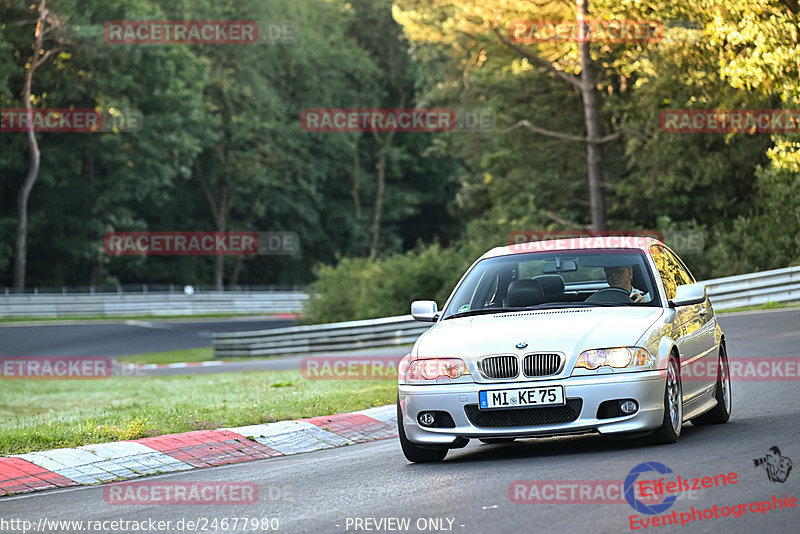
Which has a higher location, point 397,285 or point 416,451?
point 416,451

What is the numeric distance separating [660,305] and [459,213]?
206 feet

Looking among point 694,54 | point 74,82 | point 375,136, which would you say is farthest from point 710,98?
point 375,136

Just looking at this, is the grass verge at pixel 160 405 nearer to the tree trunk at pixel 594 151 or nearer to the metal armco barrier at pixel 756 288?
the metal armco barrier at pixel 756 288

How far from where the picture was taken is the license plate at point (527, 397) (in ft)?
27.5

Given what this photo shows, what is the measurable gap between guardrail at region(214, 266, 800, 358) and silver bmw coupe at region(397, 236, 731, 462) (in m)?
17.2

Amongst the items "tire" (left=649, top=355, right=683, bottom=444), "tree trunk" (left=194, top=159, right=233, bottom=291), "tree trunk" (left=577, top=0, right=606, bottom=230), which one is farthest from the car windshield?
"tree trunk" (left=194, top=159, right=233, bottom=291)

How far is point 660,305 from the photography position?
9516mm

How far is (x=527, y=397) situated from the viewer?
841 centimetres

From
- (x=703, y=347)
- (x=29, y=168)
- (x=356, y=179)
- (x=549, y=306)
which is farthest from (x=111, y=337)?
(x=356, y=179)

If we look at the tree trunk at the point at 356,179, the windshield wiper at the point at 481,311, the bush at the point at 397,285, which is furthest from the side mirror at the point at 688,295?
the tree trunk at the point at 356,179

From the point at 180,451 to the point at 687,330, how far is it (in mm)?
4261

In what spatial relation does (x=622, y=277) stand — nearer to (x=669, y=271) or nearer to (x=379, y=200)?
(x=669, y=271)

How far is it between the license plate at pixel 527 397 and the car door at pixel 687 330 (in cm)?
126

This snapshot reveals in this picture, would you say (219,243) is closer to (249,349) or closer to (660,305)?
(249,349)
